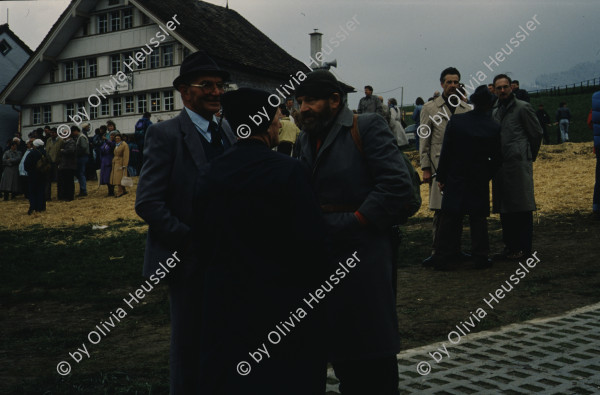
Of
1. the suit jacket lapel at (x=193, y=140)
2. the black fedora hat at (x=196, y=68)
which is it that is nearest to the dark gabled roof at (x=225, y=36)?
the black fedora hat at (x=196, y=68)

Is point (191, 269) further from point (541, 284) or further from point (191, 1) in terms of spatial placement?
point (191, 1)

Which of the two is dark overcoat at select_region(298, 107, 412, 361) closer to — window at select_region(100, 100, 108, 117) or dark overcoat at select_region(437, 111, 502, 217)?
dark overcoat at select_region(437, 111, 502, 217)

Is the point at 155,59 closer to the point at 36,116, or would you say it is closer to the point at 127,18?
the point at 127,18

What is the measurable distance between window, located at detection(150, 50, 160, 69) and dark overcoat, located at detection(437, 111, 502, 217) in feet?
99.9

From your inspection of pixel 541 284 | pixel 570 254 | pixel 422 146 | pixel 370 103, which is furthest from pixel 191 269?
pixel 370 103

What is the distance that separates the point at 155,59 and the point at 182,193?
111ft

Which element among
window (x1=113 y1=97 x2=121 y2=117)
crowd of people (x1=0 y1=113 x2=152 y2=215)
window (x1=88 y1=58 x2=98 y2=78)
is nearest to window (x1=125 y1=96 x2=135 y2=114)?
window (x1=113 y1=97 x2=121 y2=117)

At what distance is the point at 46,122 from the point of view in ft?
133

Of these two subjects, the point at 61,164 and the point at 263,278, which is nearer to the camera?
the point at 263,278

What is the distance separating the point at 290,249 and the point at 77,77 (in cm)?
3944

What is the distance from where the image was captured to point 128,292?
27.0 ft

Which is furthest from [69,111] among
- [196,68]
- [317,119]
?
[317,119]

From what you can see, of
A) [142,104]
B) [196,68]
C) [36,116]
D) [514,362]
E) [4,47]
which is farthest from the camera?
[4,47]

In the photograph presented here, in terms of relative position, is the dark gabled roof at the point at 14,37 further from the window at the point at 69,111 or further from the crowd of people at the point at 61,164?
the crowd of people at the point at 61,164
